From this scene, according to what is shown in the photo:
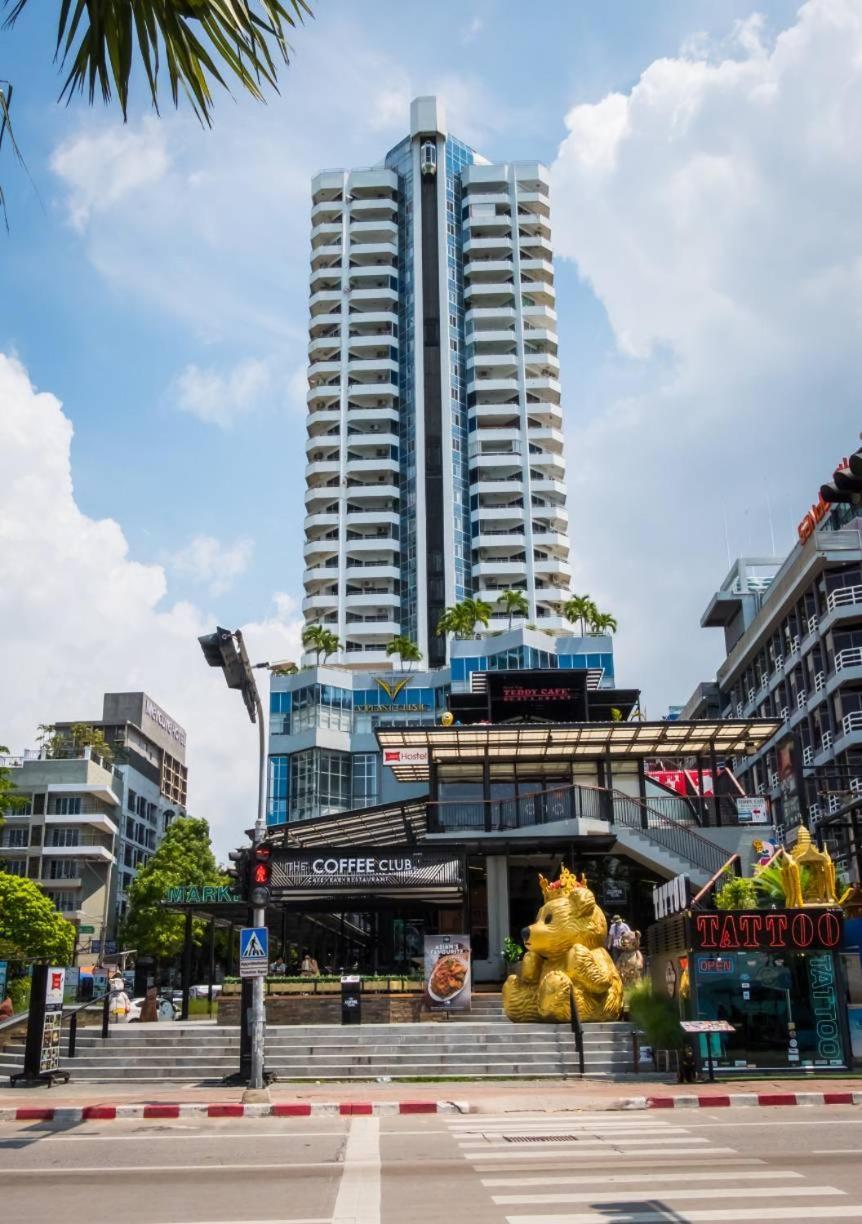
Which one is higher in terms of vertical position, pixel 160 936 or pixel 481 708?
pixel 481 708

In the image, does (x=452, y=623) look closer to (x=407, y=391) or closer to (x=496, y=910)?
(x=407, y=391)

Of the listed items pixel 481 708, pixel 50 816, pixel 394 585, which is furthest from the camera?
pixel 394 585

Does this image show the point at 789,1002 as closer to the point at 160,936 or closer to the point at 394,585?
the point at 160,936

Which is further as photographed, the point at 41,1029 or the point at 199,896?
the point at 199,896

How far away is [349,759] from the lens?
3383 inches

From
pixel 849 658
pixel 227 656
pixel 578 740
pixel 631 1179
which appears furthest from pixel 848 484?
pixel 849 658

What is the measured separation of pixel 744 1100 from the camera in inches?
669

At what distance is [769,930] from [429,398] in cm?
9679

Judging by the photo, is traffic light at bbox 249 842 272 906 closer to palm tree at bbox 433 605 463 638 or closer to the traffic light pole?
the traffic light pole

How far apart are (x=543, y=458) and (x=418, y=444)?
12.6 m

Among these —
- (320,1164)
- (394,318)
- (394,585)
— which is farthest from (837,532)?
(394,318)

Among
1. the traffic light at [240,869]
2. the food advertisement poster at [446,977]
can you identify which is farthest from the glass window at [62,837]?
the traffic light at [240,869]

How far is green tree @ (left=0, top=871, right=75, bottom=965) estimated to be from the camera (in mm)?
56562

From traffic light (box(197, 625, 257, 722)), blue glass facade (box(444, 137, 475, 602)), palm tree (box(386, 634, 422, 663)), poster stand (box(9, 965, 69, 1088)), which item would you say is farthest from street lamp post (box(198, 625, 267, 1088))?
blue glass facade (box(444, 137, 475, 602))
